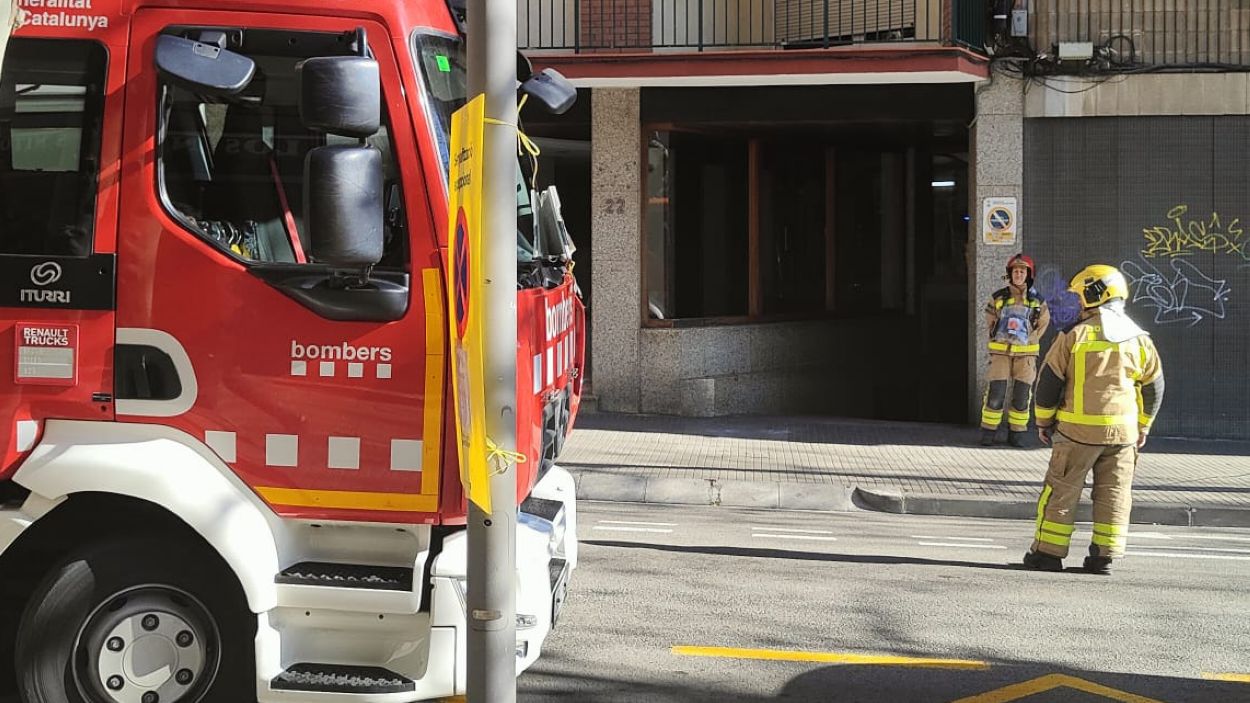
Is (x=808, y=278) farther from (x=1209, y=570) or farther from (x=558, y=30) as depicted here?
(x=1209, y=570)

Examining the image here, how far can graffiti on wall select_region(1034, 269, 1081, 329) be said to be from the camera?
13.7 metres

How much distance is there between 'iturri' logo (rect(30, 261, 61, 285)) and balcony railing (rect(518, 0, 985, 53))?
9895 millimetres


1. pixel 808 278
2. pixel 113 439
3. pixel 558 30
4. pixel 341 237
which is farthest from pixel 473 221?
pixel 808 278

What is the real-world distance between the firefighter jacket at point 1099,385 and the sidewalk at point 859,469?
2.35 meters

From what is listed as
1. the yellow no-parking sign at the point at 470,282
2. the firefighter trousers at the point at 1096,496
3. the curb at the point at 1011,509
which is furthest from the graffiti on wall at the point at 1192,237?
the yellow no-parking sign at the point at 470,282

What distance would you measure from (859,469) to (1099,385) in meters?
3.86

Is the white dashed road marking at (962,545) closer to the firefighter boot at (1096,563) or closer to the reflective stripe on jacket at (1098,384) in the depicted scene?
the firefighter boot at (1096,563)

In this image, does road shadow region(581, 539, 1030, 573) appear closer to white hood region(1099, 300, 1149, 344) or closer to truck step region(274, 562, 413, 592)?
white hood region(1099, 300, 1149, 344)

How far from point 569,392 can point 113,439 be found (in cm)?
199

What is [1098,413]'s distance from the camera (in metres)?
7.79

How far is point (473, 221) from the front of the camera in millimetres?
3410

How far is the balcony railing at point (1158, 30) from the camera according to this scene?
13492 mm

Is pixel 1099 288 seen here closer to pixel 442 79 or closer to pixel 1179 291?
pixel 442 79

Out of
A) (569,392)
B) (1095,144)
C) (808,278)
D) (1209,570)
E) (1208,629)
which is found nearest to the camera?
(569,392)
